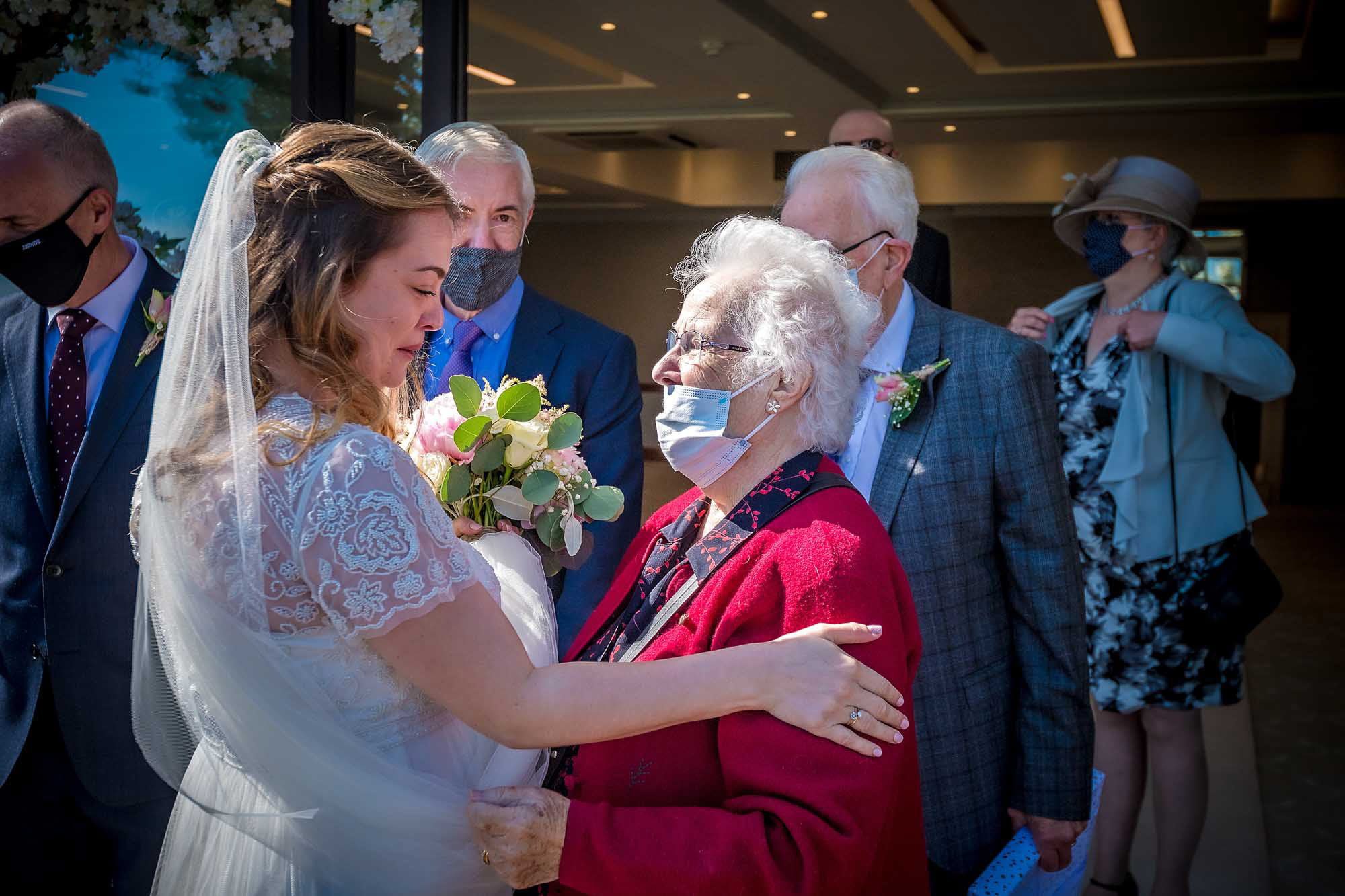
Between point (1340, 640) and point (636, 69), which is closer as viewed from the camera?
point (1340, 640)

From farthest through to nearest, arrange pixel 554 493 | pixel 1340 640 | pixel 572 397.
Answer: pixel 1340 640, pixel 572 397, pixel 554 493

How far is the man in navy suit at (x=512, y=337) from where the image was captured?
8.69ft

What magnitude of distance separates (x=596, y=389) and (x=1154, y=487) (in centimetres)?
182

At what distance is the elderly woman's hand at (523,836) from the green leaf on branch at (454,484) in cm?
54

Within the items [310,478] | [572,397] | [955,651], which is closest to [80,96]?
[572,397]

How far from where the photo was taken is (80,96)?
3664mm

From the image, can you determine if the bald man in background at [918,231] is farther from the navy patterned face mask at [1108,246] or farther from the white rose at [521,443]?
the white rose at [521,443]

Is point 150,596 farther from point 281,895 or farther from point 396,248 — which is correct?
point 396,248

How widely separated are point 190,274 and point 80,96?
2.63m

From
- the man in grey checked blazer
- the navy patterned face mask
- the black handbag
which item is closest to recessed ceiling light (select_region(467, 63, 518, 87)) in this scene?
the navy patterned face mask

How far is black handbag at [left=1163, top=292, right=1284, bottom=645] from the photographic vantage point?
3213mm

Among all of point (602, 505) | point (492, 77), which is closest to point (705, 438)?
point (602, 505)

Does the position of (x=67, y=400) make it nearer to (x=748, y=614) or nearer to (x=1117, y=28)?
(x=748, y=614)

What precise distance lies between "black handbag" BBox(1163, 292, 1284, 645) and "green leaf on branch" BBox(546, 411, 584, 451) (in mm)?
2186
